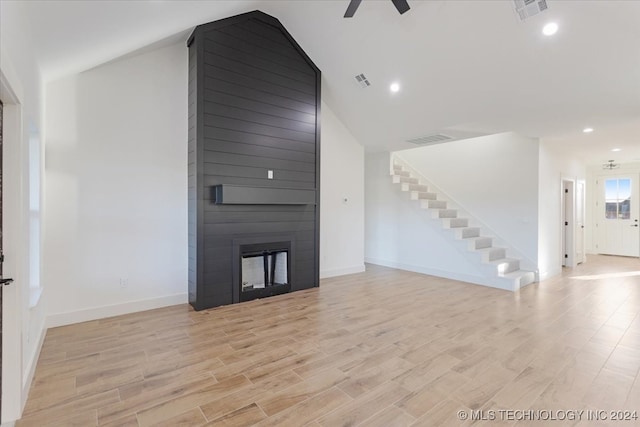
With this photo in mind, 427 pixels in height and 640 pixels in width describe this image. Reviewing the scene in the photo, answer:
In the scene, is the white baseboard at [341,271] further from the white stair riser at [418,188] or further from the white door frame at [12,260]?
the white door frame at [12,260]

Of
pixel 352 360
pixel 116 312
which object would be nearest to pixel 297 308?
pixel 352 360

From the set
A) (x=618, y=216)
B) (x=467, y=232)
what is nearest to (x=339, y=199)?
(x=467, y=232)

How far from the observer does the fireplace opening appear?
4.77 m

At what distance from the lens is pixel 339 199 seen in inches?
254

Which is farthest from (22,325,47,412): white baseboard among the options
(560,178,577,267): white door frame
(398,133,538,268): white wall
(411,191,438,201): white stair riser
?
(560,178,577,267): white door frame

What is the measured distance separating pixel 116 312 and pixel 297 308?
226 cm

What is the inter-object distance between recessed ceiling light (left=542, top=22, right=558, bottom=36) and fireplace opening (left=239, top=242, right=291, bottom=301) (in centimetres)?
416

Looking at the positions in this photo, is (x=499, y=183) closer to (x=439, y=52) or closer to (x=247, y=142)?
(x=439, y=52)

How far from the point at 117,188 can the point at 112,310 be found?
152 centimetres

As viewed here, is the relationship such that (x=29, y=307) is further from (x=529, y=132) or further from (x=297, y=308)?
(x=529, y=132)

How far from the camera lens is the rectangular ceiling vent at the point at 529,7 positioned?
3.12 metres

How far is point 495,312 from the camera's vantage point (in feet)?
14.0

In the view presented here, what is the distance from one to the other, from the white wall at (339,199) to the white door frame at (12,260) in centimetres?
456

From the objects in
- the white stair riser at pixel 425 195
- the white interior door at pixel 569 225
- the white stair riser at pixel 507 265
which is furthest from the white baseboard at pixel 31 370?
the white interior door at pixel 569 225
